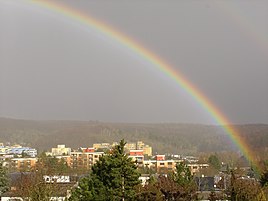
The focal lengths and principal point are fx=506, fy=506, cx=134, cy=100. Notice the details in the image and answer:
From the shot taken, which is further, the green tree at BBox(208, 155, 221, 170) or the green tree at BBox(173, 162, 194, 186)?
the green tree at BBox(208, 155, 221, 170)

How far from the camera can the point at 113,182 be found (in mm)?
18359

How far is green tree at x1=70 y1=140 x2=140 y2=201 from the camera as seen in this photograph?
709 inches

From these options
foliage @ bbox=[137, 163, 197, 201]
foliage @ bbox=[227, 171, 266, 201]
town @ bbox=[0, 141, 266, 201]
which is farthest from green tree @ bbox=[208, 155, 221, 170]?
foliage @ bbox=[227, 171, 266, 201]

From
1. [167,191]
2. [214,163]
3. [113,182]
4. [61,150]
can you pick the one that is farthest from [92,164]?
[61,150]

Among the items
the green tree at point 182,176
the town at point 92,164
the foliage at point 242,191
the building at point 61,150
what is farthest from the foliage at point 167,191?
the building at point 61,150

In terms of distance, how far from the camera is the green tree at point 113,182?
709 inches

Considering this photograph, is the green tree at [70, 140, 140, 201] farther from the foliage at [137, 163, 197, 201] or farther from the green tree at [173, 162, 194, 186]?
the green tree at [173, 162, 194, 186]

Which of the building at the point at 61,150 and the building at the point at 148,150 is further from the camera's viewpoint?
the building at the point at 148,150

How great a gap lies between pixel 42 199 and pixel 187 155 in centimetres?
6753

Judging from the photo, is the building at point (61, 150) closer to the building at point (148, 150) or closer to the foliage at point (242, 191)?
the building at point (148, 150)

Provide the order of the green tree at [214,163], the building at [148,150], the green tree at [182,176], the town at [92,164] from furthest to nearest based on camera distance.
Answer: the building at [148,150] → the green tree at [214,163] → the town at [92,164] → the green tree at [182,176]

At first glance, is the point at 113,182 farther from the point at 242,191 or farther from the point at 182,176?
the point at 182,176

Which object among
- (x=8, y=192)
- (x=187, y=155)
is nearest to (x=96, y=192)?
(x=8, y=192)

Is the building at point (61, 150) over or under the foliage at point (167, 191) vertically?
over
